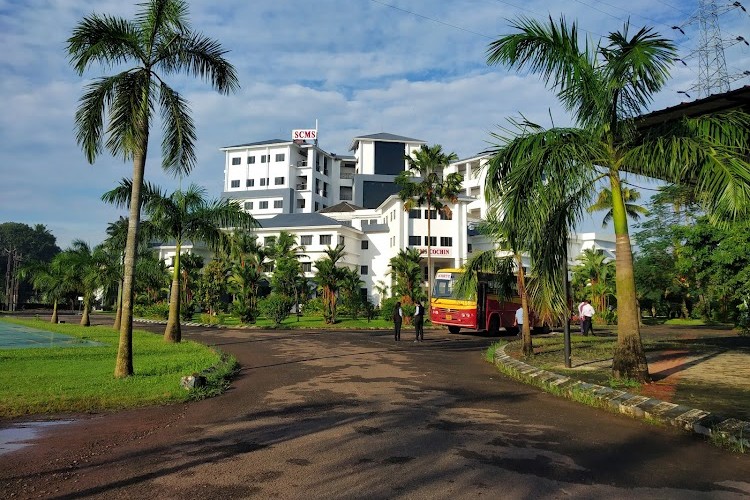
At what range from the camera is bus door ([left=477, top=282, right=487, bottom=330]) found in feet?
92.7

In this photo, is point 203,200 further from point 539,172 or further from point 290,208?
point 290,208

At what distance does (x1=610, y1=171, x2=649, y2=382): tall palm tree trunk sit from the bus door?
18.1m

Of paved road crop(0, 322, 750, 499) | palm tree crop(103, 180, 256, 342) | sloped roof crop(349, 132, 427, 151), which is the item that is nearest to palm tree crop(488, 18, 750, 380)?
paved road crop(0, 322, 750, 499)

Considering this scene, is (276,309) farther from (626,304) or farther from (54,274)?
(626,304)

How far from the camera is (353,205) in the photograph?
7850cm

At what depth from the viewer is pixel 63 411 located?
8398mm

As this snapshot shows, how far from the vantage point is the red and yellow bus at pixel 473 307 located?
92.5ft

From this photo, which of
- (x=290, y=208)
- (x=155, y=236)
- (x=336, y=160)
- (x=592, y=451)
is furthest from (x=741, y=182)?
(x=336, y=160)

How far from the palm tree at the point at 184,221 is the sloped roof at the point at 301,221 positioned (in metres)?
35.5

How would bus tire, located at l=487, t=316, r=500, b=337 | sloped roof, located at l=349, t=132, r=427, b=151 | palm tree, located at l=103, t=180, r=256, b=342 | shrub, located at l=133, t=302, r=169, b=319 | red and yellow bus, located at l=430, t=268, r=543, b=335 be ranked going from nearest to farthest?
palm tree, located at l=103, t=180, r=256, b=342 < red and yellow bus, located at l=430, t=268, r=543, b=335 < bus tire, located at l=487, t=316, r=500, b=337 < shrub, located at l=133, t=302, r=169, b=319 < sloped roof, located at l=349, t=132, r=427, b=151

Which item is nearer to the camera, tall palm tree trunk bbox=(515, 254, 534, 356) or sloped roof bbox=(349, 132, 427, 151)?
tall palm tree trunk bbox=(515, 254, 534, 356)

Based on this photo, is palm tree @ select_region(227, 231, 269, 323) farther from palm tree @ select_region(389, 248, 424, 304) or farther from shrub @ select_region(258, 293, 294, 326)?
palm tree @ select_region(389, 248, 424, 304)

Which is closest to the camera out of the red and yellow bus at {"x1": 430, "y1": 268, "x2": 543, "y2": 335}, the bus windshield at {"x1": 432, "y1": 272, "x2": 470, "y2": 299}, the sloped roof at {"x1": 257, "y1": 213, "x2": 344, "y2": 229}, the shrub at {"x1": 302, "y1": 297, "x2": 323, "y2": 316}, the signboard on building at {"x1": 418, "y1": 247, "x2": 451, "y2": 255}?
the red and yellow bus at {"x1": 430, "y1": 268, "x2": 543, "y2": 335}

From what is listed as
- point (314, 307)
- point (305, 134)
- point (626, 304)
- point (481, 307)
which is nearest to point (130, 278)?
point (626, 304)
